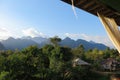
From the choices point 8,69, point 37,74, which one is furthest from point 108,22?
point 37,74

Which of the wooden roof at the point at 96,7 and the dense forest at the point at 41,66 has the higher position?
the wooden roof at the point at 96,7

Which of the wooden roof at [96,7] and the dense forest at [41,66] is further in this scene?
the dense forest at [41,66]

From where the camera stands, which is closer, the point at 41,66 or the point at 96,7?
the point at 96,7

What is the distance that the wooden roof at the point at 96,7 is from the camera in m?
4.03

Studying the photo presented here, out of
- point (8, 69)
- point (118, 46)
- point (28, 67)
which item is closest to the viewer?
point (118, 46)

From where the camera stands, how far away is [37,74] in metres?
41.3

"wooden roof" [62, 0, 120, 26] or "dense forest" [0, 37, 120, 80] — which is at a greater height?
"wooden roof" [62, 0, 120, 26]

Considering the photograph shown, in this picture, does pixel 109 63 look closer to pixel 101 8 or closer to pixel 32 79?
pixel 32 79

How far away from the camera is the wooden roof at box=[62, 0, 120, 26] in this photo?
403 centimetres

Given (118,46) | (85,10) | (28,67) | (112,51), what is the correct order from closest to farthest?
1. (118,46)
2. (85,10)
3. (28,67)
4. (112,51)

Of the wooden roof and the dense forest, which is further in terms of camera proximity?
the dense forest

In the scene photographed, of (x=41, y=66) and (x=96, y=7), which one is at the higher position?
(x=96, y=7)

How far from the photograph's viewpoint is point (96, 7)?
422cm

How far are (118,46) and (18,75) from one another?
35682mm
